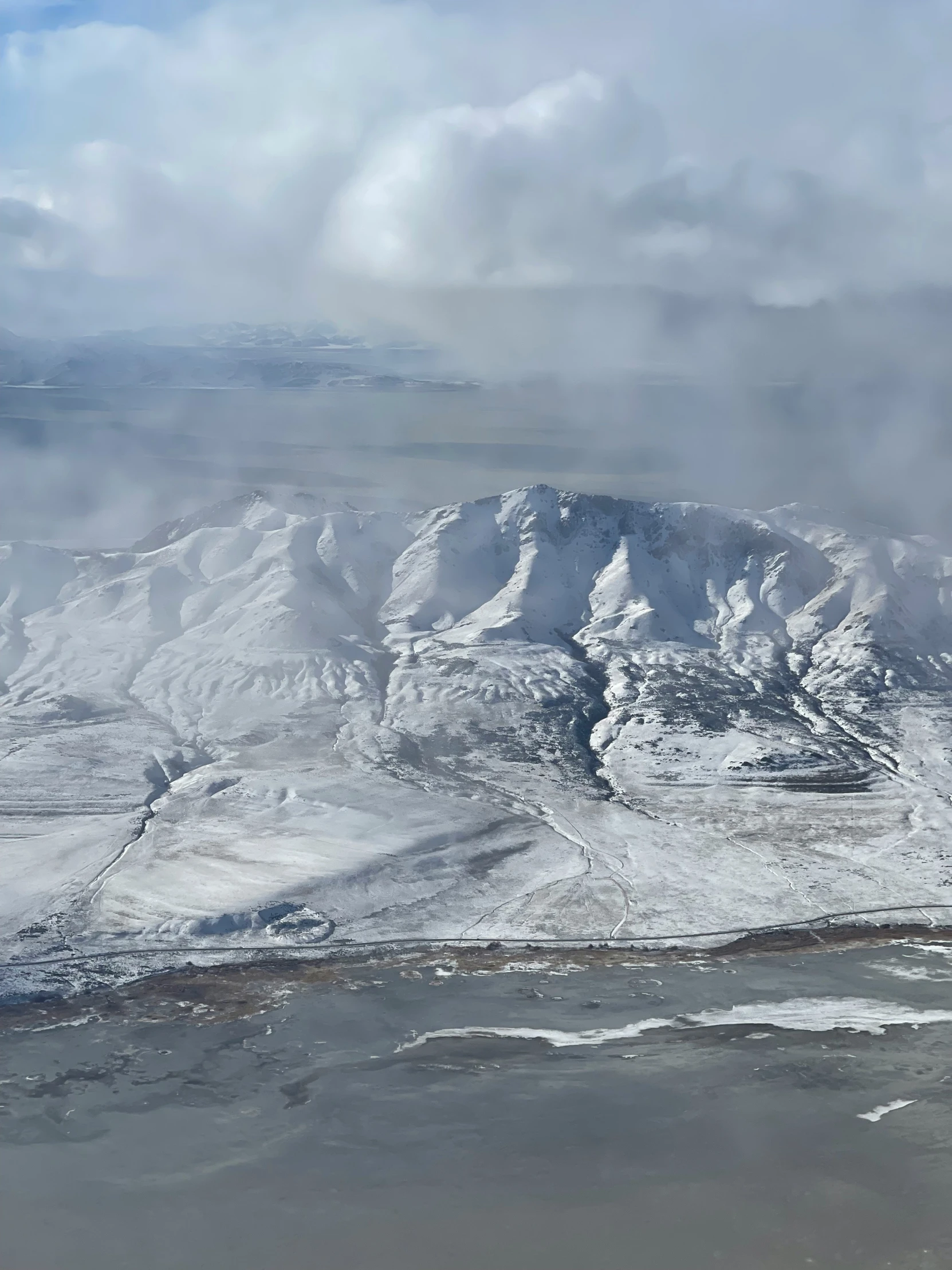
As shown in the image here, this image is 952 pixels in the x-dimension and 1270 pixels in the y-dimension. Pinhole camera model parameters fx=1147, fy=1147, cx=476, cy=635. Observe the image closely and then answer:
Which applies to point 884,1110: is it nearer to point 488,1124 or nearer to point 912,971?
point 488,1124

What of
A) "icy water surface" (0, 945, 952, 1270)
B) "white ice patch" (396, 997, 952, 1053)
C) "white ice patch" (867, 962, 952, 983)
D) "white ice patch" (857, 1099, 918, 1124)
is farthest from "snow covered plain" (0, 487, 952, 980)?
"white ice patch" (857, 1099, 918, 1124)

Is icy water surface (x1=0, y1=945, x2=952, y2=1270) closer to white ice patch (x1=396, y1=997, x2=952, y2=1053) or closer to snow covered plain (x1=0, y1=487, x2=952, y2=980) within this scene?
white ice patch (x1=396, y1=997, x2=952, y2=1053)

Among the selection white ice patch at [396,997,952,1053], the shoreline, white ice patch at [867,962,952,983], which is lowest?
the shoreline

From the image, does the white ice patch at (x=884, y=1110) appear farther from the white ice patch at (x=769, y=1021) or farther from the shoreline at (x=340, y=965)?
the shoreline at (x=340, y=965)

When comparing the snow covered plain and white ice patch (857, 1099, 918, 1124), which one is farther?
the snow covered plain

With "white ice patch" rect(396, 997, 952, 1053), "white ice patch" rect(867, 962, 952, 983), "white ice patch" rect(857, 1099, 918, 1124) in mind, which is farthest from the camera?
"white ice patch" rect(867, 962, 952, 983)

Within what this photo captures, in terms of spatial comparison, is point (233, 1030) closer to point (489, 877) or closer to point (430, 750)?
point (489, 877)
